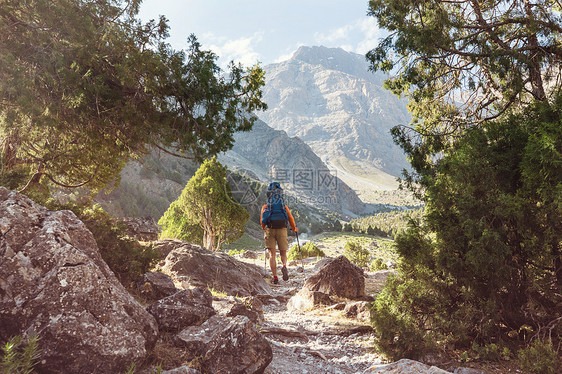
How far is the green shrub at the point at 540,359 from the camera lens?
357 cm

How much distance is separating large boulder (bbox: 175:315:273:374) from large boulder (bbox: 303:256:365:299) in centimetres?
Result: 554

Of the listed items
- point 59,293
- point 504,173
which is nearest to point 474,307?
point 504,173

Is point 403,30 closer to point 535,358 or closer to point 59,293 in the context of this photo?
point 535,358

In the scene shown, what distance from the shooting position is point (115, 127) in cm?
682

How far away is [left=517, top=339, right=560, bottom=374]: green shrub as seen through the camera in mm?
3574

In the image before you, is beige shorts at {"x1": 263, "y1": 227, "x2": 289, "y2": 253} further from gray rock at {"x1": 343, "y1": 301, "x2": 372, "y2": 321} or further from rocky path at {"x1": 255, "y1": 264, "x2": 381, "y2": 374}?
gray rock at {"x1": 343, "y1": 301, "x2": 372, "y2": 321}

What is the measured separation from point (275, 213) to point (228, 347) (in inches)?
248

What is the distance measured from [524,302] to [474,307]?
2.30ft

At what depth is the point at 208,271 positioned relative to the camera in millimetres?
9070

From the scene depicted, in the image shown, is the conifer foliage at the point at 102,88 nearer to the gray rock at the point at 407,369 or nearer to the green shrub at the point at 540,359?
the gray rock at the point at 407,369

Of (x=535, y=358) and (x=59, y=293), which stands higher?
(x=59, y=293)

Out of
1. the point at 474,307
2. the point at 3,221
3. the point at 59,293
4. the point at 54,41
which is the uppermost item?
the point at 54,41

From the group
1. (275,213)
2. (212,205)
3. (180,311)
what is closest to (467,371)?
(180,311)

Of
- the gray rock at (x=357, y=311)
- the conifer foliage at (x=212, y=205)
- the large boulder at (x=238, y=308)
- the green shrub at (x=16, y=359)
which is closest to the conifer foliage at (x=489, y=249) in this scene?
the gray rock at (x=357, y=311)
